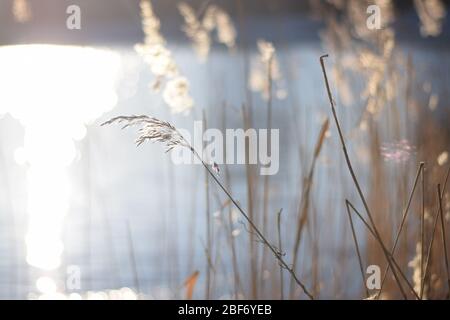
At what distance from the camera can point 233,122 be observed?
2.97 m

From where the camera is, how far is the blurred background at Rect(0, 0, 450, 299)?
73.2 inches

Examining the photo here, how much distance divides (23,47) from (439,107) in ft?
4.71

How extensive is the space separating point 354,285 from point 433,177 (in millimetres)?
795

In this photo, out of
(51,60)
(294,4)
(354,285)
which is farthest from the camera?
(294,4)

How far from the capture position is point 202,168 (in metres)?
2.28

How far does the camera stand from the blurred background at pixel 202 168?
186 centimetres

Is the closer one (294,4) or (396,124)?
(396,124)

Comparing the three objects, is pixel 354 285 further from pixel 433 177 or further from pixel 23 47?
pixel 23 47

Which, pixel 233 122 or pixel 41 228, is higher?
pixel 233 122

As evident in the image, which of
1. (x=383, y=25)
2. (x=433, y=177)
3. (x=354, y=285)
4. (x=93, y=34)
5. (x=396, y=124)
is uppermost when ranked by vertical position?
(x=93, y=34)
